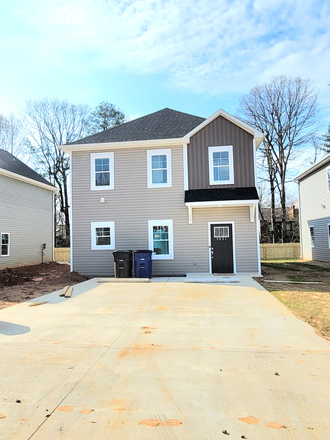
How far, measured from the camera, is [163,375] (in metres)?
3.46

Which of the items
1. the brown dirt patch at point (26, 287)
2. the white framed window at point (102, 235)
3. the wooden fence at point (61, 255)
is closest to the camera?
the brown dirt patch at point (26, 287)

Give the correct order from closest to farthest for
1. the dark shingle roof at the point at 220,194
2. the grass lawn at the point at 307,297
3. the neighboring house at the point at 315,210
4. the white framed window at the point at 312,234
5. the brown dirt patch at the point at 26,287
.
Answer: the grass lawn at the point at 307,297, the brown dirt patch at the point at 26,287, the dark shingle roof at the point at 220,194, the neighboring house at the point at 315,210, the white framed window at the point at 312,234

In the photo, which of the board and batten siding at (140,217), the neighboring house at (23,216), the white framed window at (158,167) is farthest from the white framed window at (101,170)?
the neighboring house at (23,216)

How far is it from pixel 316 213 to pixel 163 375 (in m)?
17.8

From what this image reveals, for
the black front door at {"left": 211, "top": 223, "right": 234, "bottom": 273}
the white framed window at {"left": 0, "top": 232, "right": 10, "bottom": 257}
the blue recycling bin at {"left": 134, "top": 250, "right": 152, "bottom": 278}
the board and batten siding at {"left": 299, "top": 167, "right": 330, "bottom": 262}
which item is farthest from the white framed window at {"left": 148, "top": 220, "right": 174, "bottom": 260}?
the board and batten siding at {"left": 299, "top": 167, "right": 330, "bottom": 262}

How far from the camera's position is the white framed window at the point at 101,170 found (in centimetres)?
1297

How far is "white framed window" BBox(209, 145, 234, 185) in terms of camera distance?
12336 mm

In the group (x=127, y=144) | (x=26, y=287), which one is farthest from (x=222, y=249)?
(x=26, y=287)

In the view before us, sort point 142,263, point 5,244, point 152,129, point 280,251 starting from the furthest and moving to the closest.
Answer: point 280,251
point 5,244
point 152,129
point 142,263

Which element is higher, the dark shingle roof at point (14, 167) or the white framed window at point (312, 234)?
the dark shingle roof at point (14, 167)

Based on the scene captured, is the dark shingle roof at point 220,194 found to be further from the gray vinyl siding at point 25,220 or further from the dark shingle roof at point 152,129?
the gray vinyl siding at point 25,220

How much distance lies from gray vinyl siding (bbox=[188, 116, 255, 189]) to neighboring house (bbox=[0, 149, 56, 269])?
9599 millimetres

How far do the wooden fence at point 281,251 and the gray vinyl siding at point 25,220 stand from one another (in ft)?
48.5

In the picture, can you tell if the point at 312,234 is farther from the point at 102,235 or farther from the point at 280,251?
the point at 102,235
